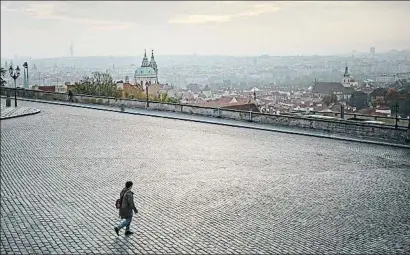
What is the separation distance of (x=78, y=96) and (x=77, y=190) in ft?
60.2

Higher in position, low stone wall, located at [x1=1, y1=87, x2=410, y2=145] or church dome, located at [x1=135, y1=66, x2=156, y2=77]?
church dome, located at [x1=135, y1=66, x2=156, y2=77]

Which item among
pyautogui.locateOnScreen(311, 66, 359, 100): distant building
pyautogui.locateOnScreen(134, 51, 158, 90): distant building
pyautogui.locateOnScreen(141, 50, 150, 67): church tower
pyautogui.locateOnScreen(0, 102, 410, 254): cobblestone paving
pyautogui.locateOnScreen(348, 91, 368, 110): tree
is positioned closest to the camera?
pyautogui.locateOnScreen(0, 102, 410, 254): cobblestone paving

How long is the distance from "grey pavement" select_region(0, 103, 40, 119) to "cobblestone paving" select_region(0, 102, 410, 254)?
3377 mm

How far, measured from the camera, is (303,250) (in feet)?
27.6

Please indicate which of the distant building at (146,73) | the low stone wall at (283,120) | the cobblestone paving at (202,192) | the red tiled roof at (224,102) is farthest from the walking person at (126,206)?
the distant building at (146,73)

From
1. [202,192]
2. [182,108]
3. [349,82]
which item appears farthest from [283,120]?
[202,192]

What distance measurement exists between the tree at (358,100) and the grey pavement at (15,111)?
1388 centimetres

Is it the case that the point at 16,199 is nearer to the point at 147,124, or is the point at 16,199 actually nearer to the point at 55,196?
the point at 55,196

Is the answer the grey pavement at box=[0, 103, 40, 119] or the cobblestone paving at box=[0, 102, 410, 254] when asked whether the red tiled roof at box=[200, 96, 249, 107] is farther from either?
the grey pavement at box=[0, 103, 40, 119]

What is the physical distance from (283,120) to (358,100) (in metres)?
3.08

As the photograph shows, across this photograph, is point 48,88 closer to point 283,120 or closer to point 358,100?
point 283,120

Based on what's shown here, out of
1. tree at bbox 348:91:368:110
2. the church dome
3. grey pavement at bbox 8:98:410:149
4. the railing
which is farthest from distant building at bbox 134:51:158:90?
tree at bbox 348:91:368:110

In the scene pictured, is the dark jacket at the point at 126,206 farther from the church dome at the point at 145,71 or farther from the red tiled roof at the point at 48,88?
the red tiled roof at the point at 48,88

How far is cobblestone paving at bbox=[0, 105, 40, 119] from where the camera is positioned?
75.7 ft
